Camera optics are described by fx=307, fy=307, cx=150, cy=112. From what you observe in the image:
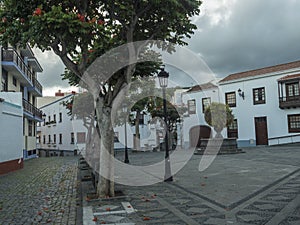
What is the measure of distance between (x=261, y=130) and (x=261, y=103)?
2371 millimetres

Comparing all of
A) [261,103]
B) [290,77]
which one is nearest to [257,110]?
[261,103]

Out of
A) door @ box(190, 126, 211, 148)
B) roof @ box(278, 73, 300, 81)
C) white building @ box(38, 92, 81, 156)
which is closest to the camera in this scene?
roof @ box(278, 73, 300, 81)

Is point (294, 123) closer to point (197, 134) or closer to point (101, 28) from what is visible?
point (197, 134)

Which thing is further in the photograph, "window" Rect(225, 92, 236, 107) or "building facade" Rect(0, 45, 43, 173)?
"window" Rect(225, 92, 236, 107)

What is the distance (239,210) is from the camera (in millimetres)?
5730

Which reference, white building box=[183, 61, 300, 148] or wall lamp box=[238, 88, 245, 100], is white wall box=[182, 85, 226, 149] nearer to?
white building box=[183, 61, 300, 148]

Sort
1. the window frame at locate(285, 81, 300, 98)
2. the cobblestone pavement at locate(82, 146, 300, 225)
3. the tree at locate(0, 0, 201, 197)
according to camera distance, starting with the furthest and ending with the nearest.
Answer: the window frame at locate(285, 81, 300, 98) → the tree at locate(0, 0, 201, 197) → the cobblestone pavement at locate(82, 146, 300, 225)

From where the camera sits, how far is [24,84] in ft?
83.3

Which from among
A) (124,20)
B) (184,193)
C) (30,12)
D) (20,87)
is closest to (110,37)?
(124,20)

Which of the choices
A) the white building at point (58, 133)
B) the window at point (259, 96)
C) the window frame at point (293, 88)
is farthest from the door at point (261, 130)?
the white building at point (58, 133)

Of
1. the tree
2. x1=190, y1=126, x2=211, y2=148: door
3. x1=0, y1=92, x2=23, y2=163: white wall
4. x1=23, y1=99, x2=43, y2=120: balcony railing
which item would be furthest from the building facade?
x1=190, y1=126, x2=211, y2=148: door

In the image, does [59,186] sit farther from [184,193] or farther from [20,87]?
[20,87]

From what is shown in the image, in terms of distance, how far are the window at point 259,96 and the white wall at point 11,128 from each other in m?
19.6

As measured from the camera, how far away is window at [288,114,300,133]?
24447 mm
